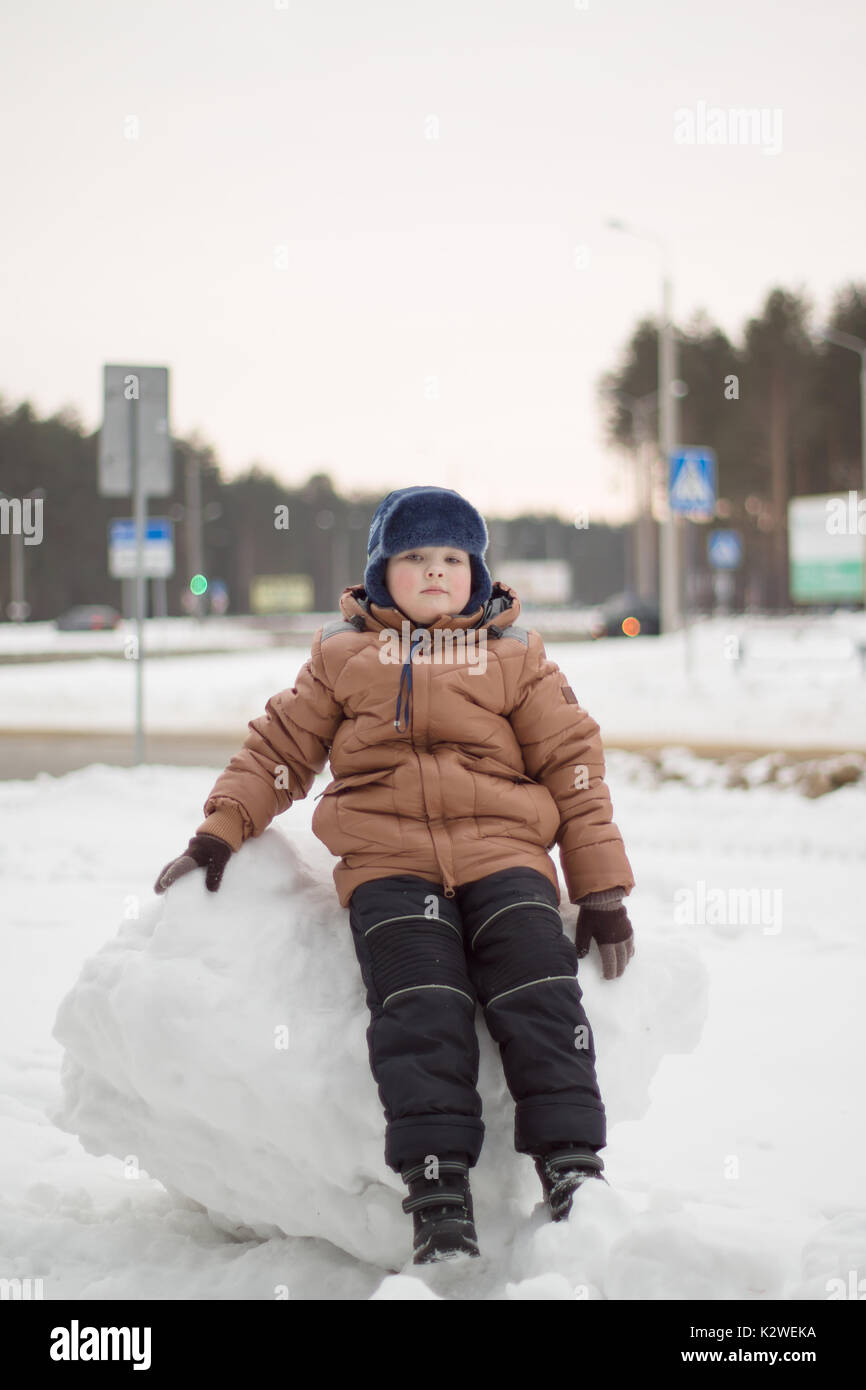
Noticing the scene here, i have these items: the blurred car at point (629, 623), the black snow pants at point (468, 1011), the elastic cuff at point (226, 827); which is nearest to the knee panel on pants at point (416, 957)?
the black snow pants at point (468, 1011)

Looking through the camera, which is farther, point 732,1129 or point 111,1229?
point 732,1129

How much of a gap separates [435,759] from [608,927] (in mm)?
541

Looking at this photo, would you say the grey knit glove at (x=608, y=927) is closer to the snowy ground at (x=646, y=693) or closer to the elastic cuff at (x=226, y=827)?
the elastic cuff at (x=226, y=827)

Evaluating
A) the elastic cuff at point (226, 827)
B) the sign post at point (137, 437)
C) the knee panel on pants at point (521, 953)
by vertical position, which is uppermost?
the sign post at point (137, 437)

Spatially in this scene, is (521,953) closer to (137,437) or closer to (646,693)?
(137,437)

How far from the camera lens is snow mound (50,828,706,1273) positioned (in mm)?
2605

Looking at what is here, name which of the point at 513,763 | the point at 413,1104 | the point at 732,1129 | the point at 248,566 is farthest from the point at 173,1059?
the point at 248,566

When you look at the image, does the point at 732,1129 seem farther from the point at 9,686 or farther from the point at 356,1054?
the point at 9,686

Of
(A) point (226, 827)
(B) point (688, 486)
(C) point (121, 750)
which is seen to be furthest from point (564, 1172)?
(B) point (688, 486)

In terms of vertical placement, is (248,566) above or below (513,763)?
above

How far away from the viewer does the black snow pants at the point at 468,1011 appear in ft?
8.04

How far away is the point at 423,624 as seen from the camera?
3.10 meters

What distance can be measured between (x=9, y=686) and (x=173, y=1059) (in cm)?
1919
